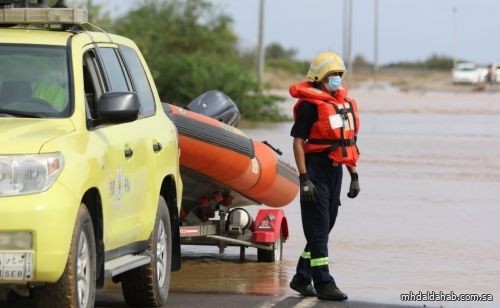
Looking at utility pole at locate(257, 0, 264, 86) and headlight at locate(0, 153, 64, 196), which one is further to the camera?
utility pole at locate(257, 0, 264, 86)

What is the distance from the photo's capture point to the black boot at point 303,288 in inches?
433

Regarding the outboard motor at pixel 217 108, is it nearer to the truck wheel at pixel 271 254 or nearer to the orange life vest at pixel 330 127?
the truck wheel at pixel 271 254

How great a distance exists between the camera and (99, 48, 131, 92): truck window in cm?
971

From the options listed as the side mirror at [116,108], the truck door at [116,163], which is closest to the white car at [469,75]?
the truck door at [116,163]

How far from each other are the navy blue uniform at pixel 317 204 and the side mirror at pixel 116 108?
7.30ft

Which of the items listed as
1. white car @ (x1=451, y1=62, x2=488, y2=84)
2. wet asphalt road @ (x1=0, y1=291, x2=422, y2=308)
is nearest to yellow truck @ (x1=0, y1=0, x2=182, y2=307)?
wet asphalt road @ (x1=0, y1=291, x2=422, y2=308)

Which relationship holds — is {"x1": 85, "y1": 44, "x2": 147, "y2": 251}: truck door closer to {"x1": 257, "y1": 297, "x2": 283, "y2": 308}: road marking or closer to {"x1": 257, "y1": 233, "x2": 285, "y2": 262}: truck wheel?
{"x1": 257, "y1": 297, "x2": 283, "y2": 308}: road marking

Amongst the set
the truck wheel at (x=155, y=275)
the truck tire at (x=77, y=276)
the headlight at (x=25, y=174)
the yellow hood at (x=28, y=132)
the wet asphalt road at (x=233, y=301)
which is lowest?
the wet asphalt road at (x=233, y=301)

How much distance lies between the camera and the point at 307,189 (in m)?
10.7

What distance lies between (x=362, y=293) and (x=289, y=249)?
3.13m

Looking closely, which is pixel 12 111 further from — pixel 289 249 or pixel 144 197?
pixel 289 249

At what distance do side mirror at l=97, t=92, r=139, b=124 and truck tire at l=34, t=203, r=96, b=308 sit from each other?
0.72 meters

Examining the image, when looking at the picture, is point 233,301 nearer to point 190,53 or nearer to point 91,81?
point 91,81

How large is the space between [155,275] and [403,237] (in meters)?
5.68
